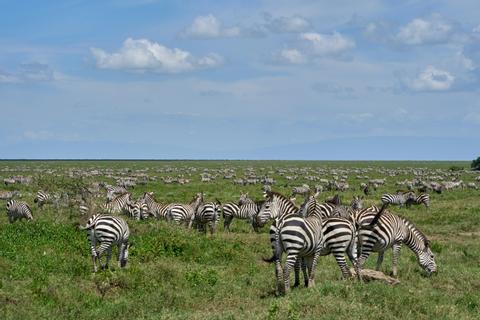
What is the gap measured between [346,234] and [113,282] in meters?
5.75

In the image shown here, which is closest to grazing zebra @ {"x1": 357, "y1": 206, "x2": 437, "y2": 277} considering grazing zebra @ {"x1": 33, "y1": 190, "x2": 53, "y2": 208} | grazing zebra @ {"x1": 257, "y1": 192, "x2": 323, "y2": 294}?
grazing zebra @ {"x1": 257, "y1": 192, "x2": 323, "y2": 294}

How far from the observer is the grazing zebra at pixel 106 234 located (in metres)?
17.5

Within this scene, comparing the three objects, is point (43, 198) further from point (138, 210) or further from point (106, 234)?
point (106, 234)

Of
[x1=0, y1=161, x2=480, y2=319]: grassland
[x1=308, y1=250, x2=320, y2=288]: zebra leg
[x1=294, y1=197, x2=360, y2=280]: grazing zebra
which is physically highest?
[x1=294, y1=197, x2=360, y2=280]: grazing zebra

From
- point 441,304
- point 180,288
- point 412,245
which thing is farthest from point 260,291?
point 412,245

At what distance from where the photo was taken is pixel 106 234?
689 inches

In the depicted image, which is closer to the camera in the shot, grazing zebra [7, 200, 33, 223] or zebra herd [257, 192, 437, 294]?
zebra herd [257, 192, 437, 294]

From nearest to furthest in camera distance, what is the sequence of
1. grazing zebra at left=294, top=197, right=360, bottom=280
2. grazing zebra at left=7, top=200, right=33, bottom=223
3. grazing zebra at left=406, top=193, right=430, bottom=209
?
grazing zebra at left=294, top=197, right=360, bottom=280
grazing zebra at left=7, top=200, right=33, bottom=223
grazing zebra at left=406, top=193, right=430, bottom=209

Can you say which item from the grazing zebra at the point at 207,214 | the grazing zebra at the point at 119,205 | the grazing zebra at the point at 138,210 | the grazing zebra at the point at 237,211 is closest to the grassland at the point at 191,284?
the grazing zebra at the point at 207,214

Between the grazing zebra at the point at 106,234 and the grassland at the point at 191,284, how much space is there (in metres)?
0.51

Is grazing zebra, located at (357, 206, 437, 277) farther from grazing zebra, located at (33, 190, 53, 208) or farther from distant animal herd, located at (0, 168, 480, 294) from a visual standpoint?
grazing zebra, located at (33, 190, 53, 208)

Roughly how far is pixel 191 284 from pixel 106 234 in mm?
3028

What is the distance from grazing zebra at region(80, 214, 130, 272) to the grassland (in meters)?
0.51

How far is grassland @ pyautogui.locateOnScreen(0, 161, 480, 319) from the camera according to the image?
509 inches
